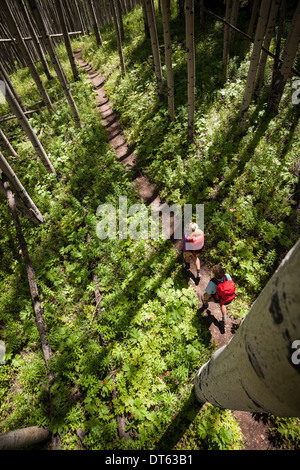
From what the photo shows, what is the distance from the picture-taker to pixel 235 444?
3.69 m

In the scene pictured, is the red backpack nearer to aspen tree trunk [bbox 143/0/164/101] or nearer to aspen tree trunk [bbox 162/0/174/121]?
aspen tree trunk [bbox 162/0/174/121]

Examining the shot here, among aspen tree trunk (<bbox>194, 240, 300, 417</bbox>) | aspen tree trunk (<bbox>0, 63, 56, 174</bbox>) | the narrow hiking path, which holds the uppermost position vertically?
aspen tree trunk (<bbox>194, 240, 300, 417</bbox>)

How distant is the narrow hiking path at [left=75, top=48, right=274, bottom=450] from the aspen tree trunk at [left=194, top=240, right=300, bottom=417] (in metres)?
4.08

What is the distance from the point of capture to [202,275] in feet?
18.9

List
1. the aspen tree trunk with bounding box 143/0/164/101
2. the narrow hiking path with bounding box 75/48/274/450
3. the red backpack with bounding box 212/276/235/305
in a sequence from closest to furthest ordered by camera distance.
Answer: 1. the narrow hiking path with bounding box 75/48/274/450
2. the red backpack with bounding box 212/276/235/305
3. the aspen tree trunk with bounding box 143/0/164/101

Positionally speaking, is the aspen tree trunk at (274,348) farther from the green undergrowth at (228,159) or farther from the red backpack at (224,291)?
the green undergrowth at (228,159)

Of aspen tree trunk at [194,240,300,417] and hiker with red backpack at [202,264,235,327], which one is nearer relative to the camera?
aspen tree trunk at [194,240,300,417]

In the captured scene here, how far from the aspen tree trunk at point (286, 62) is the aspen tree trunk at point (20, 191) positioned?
8.35 m

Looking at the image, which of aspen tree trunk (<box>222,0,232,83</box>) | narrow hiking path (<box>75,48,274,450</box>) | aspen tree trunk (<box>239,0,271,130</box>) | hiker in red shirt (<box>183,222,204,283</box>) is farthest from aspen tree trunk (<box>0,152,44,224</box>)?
aspen tree trunk (<box>222,0,232,83</box>)

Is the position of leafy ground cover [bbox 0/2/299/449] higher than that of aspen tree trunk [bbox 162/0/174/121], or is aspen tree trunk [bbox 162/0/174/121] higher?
aspen tree trunk [bbox 162/0/174/121]

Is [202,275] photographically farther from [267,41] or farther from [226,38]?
[226,38]

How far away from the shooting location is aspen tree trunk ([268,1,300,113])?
17.9 feet
